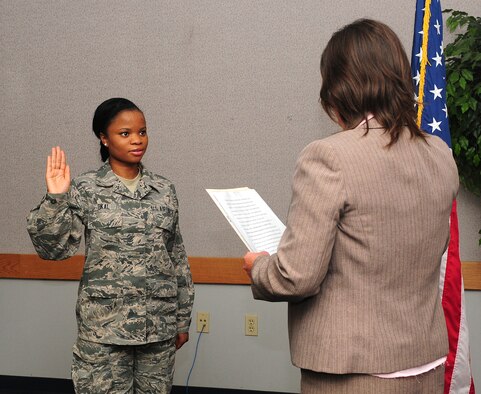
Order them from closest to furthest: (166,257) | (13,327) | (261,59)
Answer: (166,257) → (261,59) → (13,327)

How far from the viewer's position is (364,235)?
117cm

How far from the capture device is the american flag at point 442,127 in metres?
2.12

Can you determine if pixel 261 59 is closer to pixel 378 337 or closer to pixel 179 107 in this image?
pixel 179 107

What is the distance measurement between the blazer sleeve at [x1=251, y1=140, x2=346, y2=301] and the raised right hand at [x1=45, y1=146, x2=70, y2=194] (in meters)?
0.90

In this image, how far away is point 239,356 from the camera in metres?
3.13

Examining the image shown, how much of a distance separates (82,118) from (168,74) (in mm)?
521

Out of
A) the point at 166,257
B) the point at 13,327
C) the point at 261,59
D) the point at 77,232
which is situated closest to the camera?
the point at 77,232

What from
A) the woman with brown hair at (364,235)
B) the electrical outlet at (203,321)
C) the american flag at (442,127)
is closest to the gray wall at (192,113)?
the electrical outlet at (203,321)

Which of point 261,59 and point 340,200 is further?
point 261,59

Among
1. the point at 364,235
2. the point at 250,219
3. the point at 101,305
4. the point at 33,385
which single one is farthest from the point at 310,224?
the point at 33,385

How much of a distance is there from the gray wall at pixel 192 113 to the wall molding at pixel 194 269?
47 mm

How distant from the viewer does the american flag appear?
6.95 feet

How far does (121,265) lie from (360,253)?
41.7 inches

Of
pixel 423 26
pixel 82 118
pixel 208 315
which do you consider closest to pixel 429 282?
pixel 423 26
